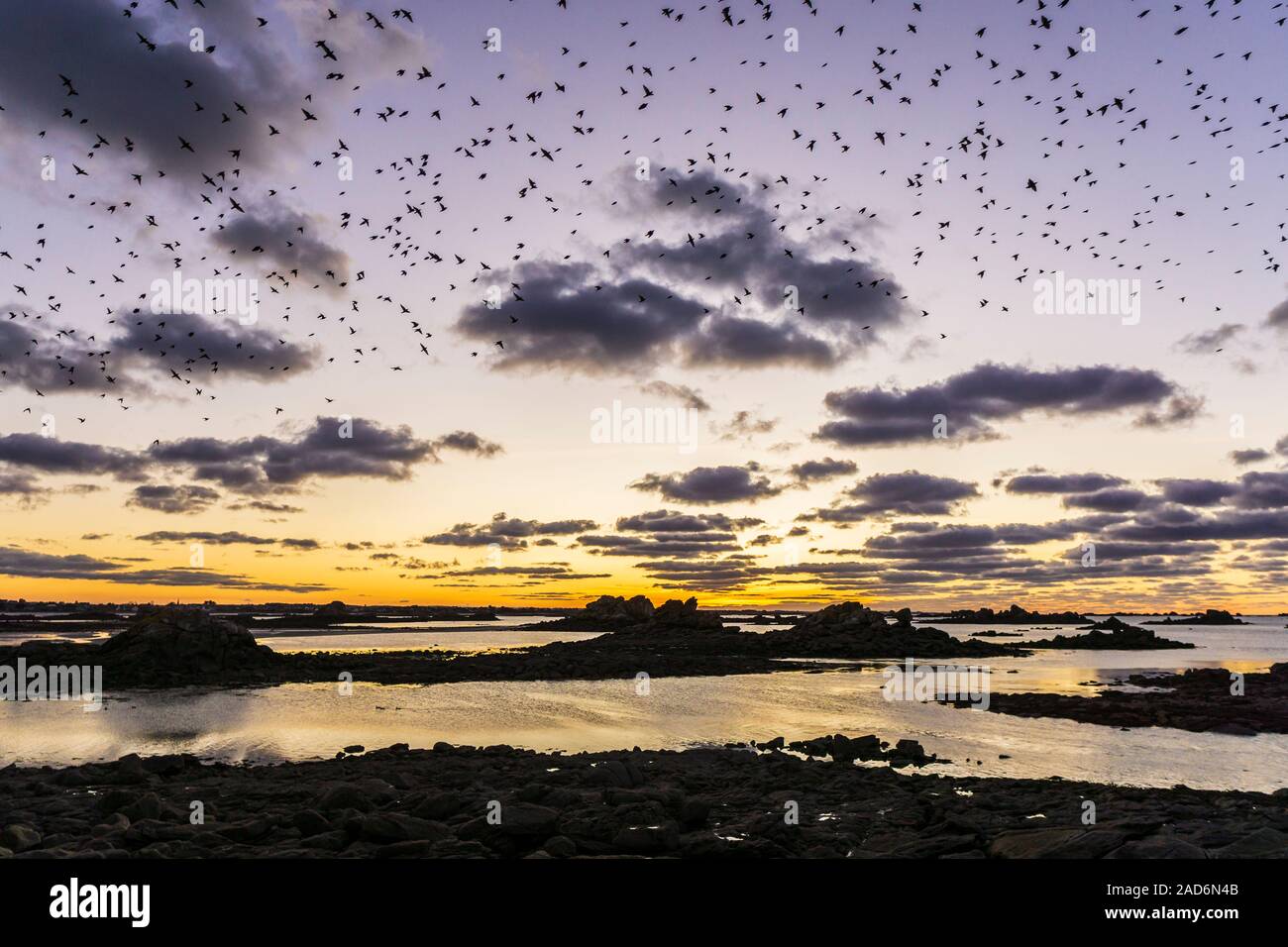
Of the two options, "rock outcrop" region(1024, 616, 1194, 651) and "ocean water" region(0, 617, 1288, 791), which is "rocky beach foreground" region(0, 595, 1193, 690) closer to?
"rock outcrop" region(1024, 616, 1194, 651)

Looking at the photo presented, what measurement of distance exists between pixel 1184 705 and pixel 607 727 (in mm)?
27805

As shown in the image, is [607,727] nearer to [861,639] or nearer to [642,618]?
[861,639]

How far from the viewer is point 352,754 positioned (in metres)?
25.1

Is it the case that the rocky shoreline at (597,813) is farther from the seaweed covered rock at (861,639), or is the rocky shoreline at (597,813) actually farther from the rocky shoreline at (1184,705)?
the seaweed covered rock at (861,639)

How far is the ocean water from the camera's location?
81.9 feet

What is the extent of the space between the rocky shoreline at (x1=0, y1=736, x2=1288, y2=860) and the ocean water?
4975 millimetres

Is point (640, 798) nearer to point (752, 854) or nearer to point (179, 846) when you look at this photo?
point (752, 854)

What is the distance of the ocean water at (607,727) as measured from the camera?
81.9 feet

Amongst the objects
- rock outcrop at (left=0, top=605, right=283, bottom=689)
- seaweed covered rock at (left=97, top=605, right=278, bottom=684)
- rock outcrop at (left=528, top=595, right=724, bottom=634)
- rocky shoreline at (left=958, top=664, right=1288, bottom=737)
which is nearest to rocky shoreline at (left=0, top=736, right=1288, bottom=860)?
rocky shoreline at (left=958, top=664, right=1288, bottom=737)

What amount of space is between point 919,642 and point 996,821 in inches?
3102
